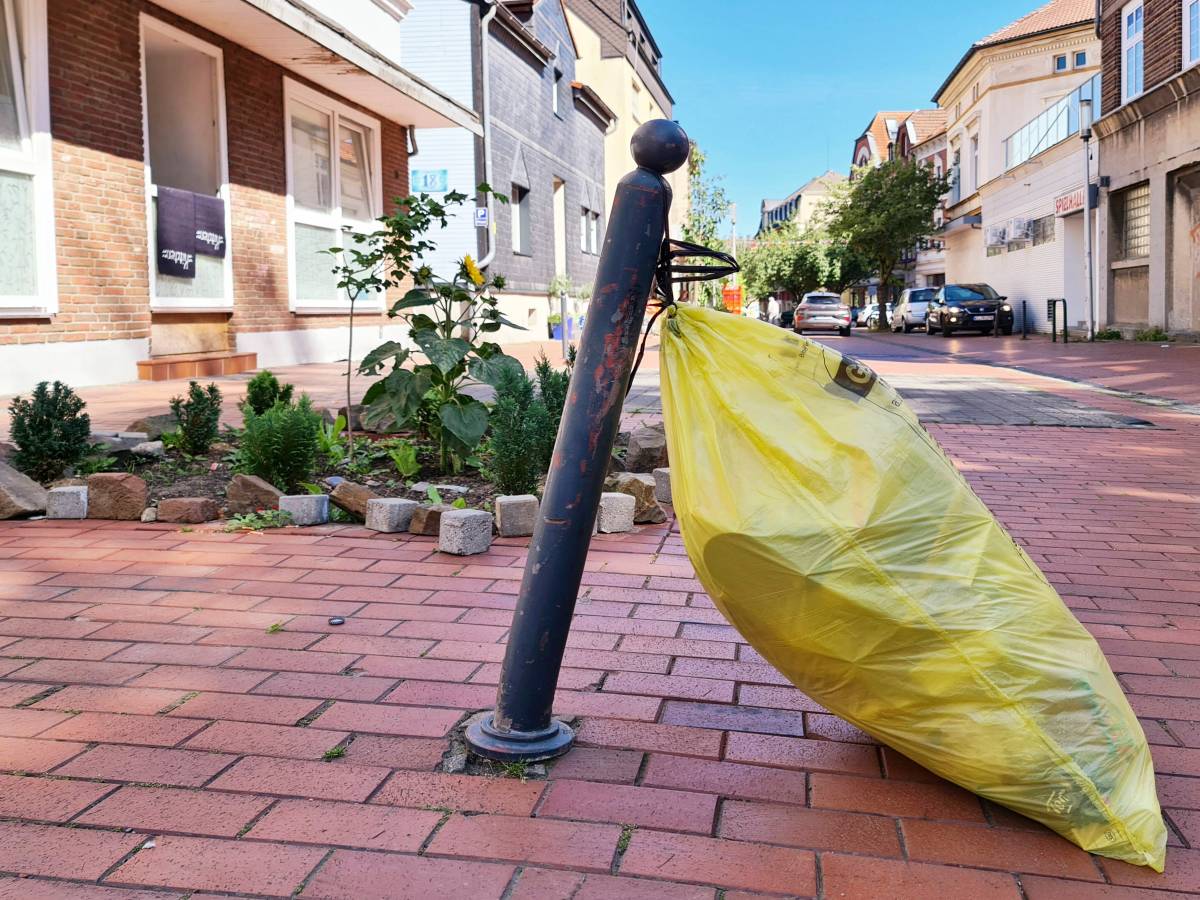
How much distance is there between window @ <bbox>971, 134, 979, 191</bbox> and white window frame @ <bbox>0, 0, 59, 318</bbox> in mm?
38010

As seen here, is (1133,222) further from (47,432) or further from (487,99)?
(47,432)

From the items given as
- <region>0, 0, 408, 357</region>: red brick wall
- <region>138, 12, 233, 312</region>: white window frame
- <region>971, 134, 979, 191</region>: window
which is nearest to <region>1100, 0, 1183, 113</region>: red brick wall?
<region>971, 134, 979, 191</region>: window

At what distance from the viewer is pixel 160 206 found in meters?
10.4

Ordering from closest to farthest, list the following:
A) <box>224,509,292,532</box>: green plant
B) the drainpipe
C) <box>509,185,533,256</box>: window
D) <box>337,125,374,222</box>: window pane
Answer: <box>224,509,292,532</box>: green plant, <box>337,125,374,222</box>: window pane, the drainpipe, <box>509,185,533,256</box>: window

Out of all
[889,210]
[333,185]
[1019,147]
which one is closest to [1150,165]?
[1019,147]

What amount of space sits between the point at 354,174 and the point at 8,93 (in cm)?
672

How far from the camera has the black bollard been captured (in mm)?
1986

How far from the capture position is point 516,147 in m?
24.0

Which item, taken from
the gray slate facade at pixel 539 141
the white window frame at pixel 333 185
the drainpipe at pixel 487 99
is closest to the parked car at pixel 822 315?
the gray slate facade at pixel 539 141

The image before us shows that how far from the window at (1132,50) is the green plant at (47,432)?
23.6 meters

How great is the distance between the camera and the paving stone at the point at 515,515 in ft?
14.0

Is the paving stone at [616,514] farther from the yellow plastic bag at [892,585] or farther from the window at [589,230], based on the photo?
the window at [589,230]

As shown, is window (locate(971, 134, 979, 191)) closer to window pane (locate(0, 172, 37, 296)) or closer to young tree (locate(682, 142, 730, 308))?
young tree (locate(682, 142, 730, 308))

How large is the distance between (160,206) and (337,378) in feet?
7.72
